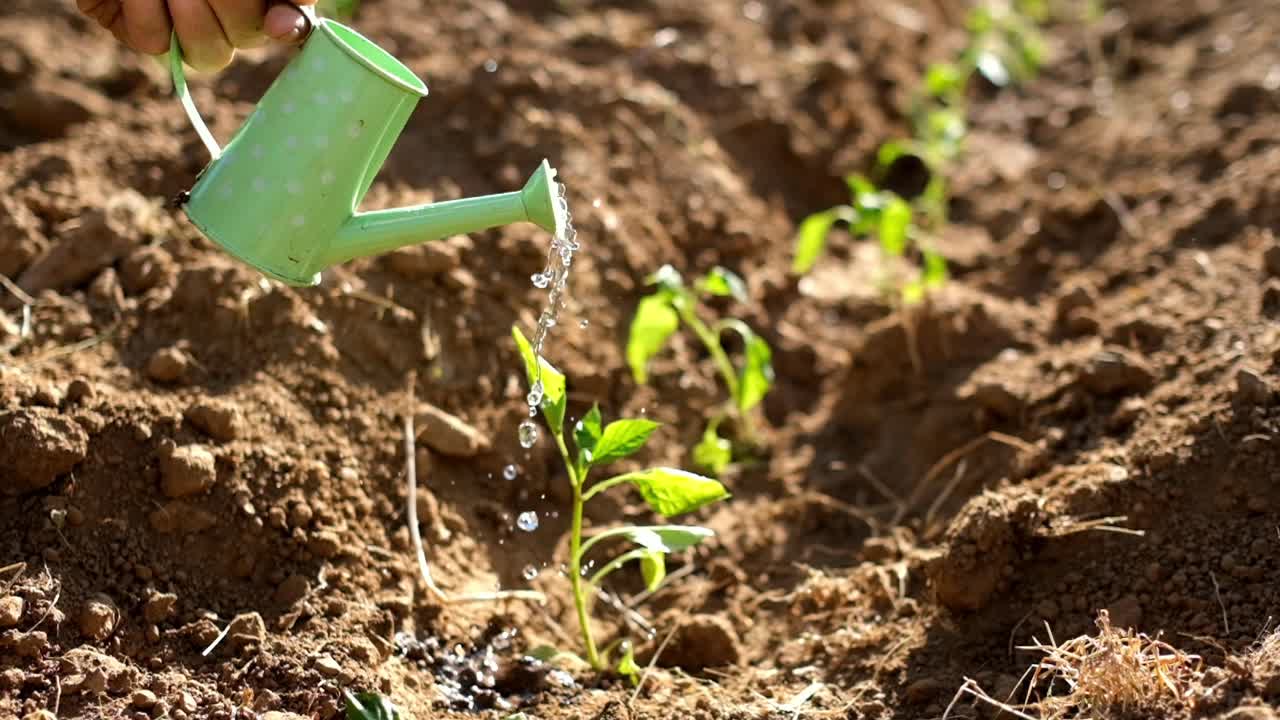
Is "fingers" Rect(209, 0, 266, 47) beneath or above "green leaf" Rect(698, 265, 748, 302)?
above

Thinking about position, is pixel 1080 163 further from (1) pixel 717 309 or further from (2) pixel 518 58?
(2) pixel 518 58

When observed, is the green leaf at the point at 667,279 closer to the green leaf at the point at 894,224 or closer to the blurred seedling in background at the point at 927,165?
the blurred seedling in background at the point at 927,165

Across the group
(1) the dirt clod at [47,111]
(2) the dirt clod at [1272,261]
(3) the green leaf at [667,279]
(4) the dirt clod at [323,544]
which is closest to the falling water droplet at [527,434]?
(4) the dirt clod at [323,544]

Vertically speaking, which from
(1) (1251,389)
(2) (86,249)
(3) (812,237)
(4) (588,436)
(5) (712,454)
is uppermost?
(1) (1251,389)

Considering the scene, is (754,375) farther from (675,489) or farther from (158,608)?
(158,608)

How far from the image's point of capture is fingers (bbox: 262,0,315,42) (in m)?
1.98

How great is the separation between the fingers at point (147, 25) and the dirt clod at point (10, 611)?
839 millimetres

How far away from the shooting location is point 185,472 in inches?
86.8

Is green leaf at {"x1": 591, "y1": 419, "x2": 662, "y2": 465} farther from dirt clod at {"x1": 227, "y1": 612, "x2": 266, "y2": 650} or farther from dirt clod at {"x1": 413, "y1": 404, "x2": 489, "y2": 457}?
dirt clod at {"x1": 227, "y1": 612, "x2": 266, "y2": 650}

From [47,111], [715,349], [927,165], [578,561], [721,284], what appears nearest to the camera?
[578,561]

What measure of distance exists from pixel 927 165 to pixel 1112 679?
233 cm

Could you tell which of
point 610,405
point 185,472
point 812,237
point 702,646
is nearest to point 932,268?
point 812,237

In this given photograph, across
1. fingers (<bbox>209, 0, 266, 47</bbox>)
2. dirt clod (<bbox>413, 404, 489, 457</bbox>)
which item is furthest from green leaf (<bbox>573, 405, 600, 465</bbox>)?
fingers (<bbox>209, 0, 266, 47</bbox>)

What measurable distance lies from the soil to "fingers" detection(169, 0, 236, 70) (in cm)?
59
